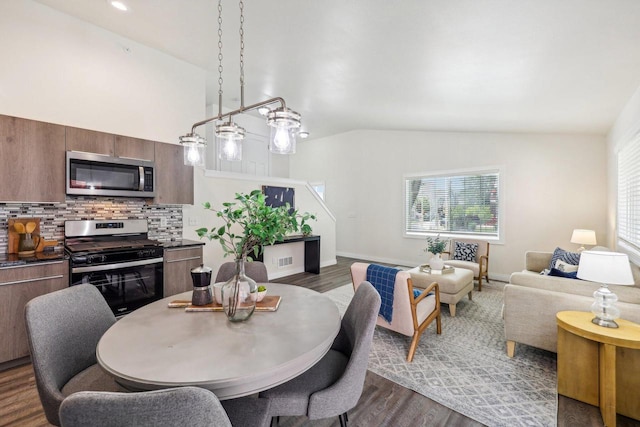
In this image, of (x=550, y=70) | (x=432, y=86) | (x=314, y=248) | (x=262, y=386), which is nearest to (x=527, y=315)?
(x=550, y=70)

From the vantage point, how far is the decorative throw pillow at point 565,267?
10.6ft

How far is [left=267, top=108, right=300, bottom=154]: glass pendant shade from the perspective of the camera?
6.22 feet

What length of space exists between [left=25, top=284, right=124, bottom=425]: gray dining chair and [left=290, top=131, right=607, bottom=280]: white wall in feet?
19.1

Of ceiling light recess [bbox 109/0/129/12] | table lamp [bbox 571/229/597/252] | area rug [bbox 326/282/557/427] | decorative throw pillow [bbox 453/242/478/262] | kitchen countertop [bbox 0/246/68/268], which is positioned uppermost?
ceiling light recess [bbox 109/0/129/12]

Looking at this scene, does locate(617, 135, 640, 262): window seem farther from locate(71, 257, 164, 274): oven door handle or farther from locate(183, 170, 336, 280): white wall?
locate(71, 257, 164, 274): oven door handle

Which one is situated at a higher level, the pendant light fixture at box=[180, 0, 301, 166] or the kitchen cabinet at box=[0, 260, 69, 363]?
the pendant light fixture at box=[180, 0, 301, 166]

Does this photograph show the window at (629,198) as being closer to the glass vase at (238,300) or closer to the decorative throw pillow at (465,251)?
the decorative throw pillow at (465,251)

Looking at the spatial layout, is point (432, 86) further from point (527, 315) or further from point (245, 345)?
point (245, 345)

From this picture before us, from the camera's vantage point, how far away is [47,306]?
1.32 metres

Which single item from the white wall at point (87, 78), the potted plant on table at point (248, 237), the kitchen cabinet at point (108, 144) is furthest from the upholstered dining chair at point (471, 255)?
the white wall at point (87, 78)

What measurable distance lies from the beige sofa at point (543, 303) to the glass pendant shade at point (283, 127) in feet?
7.40

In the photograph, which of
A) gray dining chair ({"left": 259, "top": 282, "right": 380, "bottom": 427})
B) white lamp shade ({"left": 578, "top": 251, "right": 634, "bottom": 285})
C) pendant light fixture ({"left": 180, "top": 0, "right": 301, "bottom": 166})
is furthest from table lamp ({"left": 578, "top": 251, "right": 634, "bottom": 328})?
pendant light fixture ({"left": 180, "top": 0, "right": 301, "bottom": 166})

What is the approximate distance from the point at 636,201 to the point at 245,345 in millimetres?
4019

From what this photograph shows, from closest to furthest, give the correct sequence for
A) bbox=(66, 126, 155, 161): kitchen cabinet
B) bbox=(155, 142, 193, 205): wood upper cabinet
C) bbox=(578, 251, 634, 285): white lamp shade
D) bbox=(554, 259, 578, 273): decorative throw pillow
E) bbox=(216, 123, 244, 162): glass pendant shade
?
bbox=(578, 251, 634, 285): white lamp shade < bbox=(216, 123, 244, 162): glass pendant shade < bbox=(66, 126, 155, 161): kitchen cabinet < bbox=(554, 259, 578, 273): decorative throw pillow < bbox=(155, 142, 193, 205): wood upper cabinet
